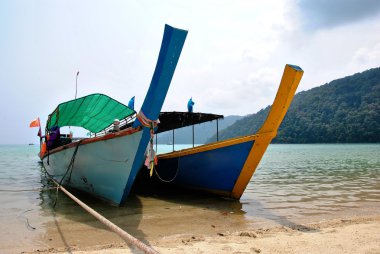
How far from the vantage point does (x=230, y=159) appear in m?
7.07

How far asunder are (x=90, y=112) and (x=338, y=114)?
83300 mm

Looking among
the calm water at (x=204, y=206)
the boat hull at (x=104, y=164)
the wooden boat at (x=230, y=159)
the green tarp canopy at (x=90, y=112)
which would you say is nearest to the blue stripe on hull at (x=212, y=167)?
the wooden boat at (x=230, y=159)

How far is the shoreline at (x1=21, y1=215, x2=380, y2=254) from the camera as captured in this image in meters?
3.79

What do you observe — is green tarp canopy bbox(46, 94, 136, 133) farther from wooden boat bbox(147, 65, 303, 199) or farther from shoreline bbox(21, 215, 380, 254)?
shoreline bbox(21, 215, 380, 254)

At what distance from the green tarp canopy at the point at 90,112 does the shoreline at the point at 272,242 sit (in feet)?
14.6

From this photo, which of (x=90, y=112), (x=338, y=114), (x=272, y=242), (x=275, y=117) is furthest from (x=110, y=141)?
(x=338, y=114)

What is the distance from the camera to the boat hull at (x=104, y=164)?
5652 millimetres

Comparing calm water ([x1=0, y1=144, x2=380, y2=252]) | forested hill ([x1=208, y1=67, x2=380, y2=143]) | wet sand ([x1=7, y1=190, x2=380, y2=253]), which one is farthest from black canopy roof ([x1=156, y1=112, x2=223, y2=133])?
forested hill ([x1=208, y1=67, x2=380, y2=143])

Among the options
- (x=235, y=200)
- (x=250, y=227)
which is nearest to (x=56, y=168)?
(x=235, y=200)

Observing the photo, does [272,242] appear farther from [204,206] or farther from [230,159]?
[230,159]

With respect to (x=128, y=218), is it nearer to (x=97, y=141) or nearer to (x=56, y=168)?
(x=97, y=141)

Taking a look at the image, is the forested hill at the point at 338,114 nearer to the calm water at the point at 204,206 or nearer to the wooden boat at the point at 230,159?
the calm water at the point at 204,206

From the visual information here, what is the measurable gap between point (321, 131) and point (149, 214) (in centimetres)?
8074

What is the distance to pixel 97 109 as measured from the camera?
930 cm
